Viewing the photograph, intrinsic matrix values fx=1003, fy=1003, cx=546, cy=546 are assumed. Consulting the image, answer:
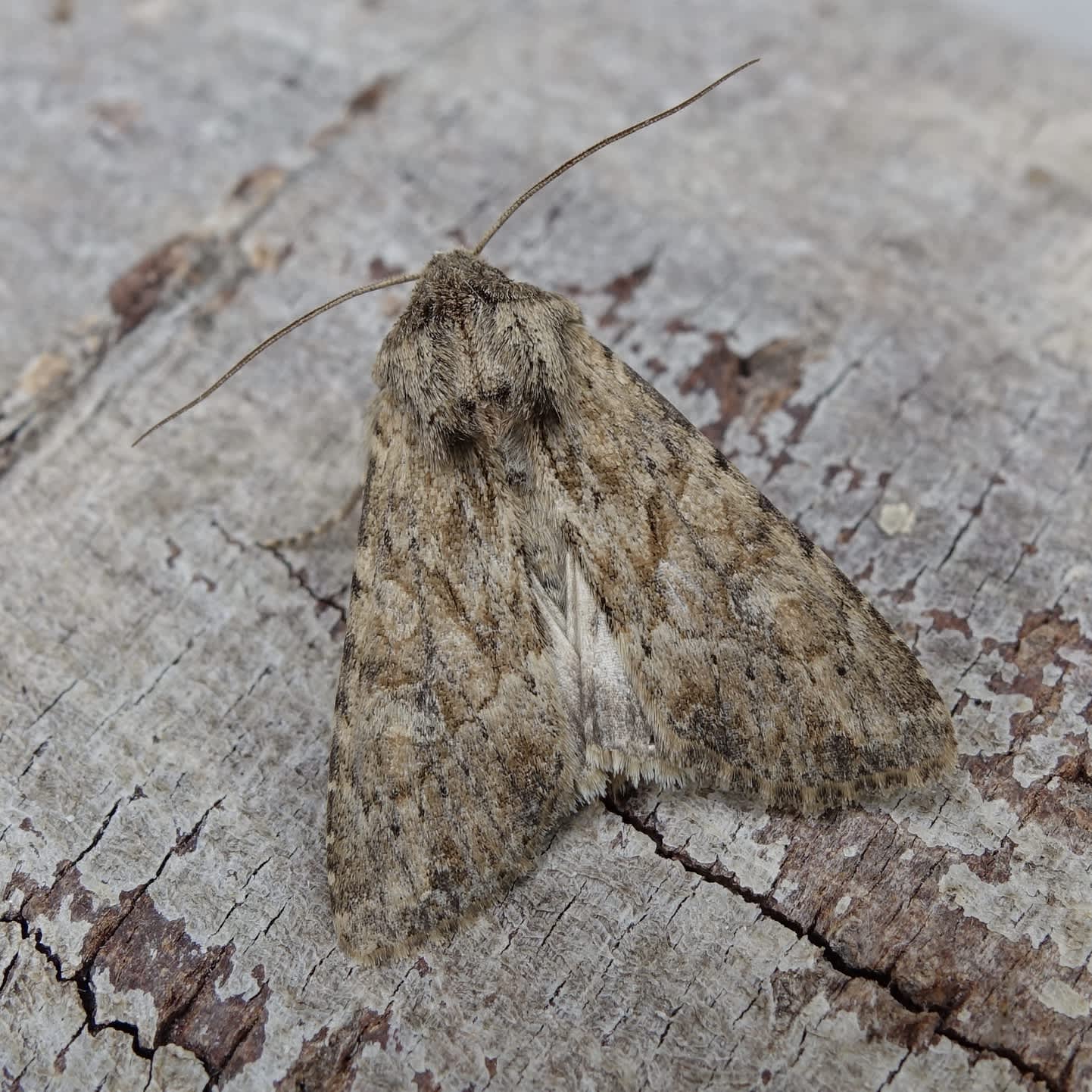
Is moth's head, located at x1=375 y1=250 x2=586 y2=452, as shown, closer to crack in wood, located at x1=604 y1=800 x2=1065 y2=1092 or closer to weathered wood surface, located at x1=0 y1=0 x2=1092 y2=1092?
weathered wood surface, located at x1=0 y1=0 x2=1092 y2=1092

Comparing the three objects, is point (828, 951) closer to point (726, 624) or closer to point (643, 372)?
point (726, 624)

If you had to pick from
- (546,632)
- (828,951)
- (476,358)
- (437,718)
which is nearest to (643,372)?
(476,358)

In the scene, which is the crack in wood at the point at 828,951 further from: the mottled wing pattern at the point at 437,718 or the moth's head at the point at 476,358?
the moth's head at the point at 476,358

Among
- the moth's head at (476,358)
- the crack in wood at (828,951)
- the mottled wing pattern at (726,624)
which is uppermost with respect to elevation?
the moth's head at (476,358)

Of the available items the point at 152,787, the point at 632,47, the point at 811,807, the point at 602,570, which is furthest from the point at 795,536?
A: the point at 632,47

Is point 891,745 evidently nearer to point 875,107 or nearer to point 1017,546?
point 1017,546

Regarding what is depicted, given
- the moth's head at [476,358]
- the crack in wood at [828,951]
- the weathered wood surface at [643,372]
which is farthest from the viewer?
the moth's head at [476,358]

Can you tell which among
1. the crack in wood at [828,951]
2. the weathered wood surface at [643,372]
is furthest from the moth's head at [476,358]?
the crack in wood at [828,951]
